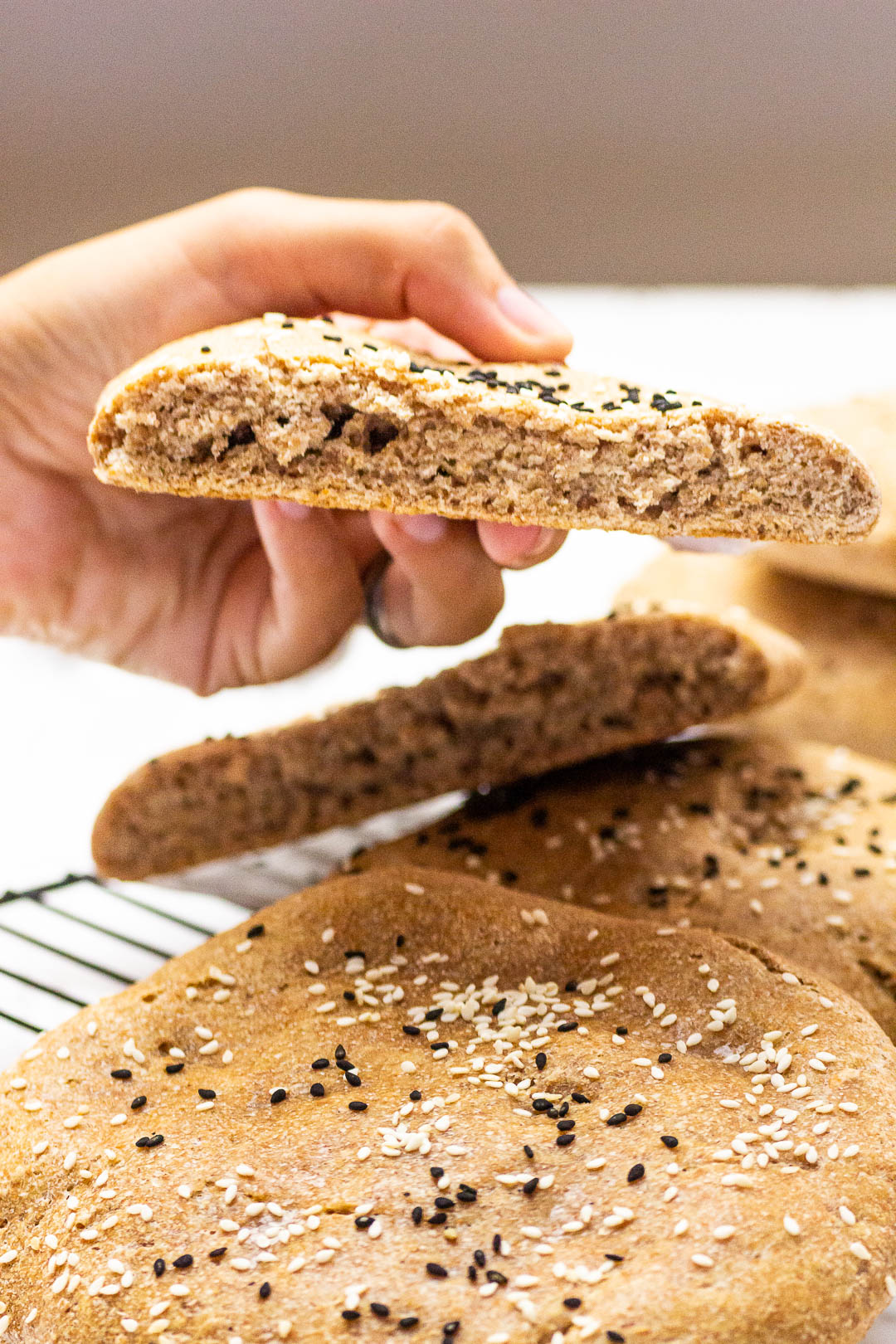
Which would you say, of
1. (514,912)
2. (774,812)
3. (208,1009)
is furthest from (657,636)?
(208,1009)

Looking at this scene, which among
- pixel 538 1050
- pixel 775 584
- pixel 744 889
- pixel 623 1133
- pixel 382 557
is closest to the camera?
pixel 623 1133

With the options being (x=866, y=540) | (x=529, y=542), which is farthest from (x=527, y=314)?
(x=866, y=540)

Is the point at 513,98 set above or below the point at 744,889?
above

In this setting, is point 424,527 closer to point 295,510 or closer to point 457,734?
point 295,510

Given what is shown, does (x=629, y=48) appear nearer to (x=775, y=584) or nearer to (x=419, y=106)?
(x=419, y=106)

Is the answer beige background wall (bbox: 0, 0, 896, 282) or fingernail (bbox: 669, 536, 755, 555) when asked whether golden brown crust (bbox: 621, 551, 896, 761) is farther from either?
beige background wall (bbox: 0, 0, 896, 282)

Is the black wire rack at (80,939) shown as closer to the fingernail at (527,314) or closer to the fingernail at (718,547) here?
the fingernail at (527,314)
